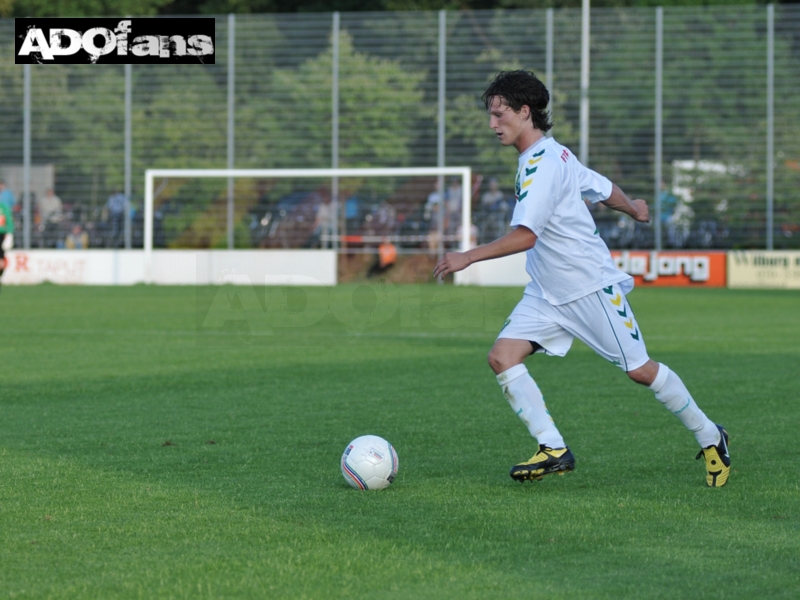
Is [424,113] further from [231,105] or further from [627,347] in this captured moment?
[627,347]

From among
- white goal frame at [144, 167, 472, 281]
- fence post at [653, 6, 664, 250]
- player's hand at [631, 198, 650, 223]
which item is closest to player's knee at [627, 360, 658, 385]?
player's hand at [631, 198, 650, 223]

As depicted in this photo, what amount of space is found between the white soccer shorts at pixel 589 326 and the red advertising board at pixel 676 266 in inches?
874

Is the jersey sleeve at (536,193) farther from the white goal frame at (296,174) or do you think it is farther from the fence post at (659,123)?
the fence post at (659,123)

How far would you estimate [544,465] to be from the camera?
210 inches

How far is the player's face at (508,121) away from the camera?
18.0 ft

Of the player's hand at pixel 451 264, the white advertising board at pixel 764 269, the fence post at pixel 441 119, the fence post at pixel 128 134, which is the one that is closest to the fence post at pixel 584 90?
the fence post at pixel 441 119

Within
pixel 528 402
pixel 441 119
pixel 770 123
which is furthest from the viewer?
pixel 441 119

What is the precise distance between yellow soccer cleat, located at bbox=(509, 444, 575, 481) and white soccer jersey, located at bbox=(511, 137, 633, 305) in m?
0.70

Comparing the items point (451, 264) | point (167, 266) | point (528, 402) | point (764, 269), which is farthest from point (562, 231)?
point (167, 266)

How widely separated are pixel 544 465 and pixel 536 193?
1.23m

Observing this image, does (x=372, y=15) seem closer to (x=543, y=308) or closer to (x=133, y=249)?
(x=133, y=249)

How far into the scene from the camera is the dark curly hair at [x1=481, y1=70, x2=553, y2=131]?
5453mm

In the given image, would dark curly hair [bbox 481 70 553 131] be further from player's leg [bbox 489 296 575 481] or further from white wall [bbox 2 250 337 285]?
white wall [bbox 2 250 337 285]

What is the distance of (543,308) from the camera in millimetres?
5582
